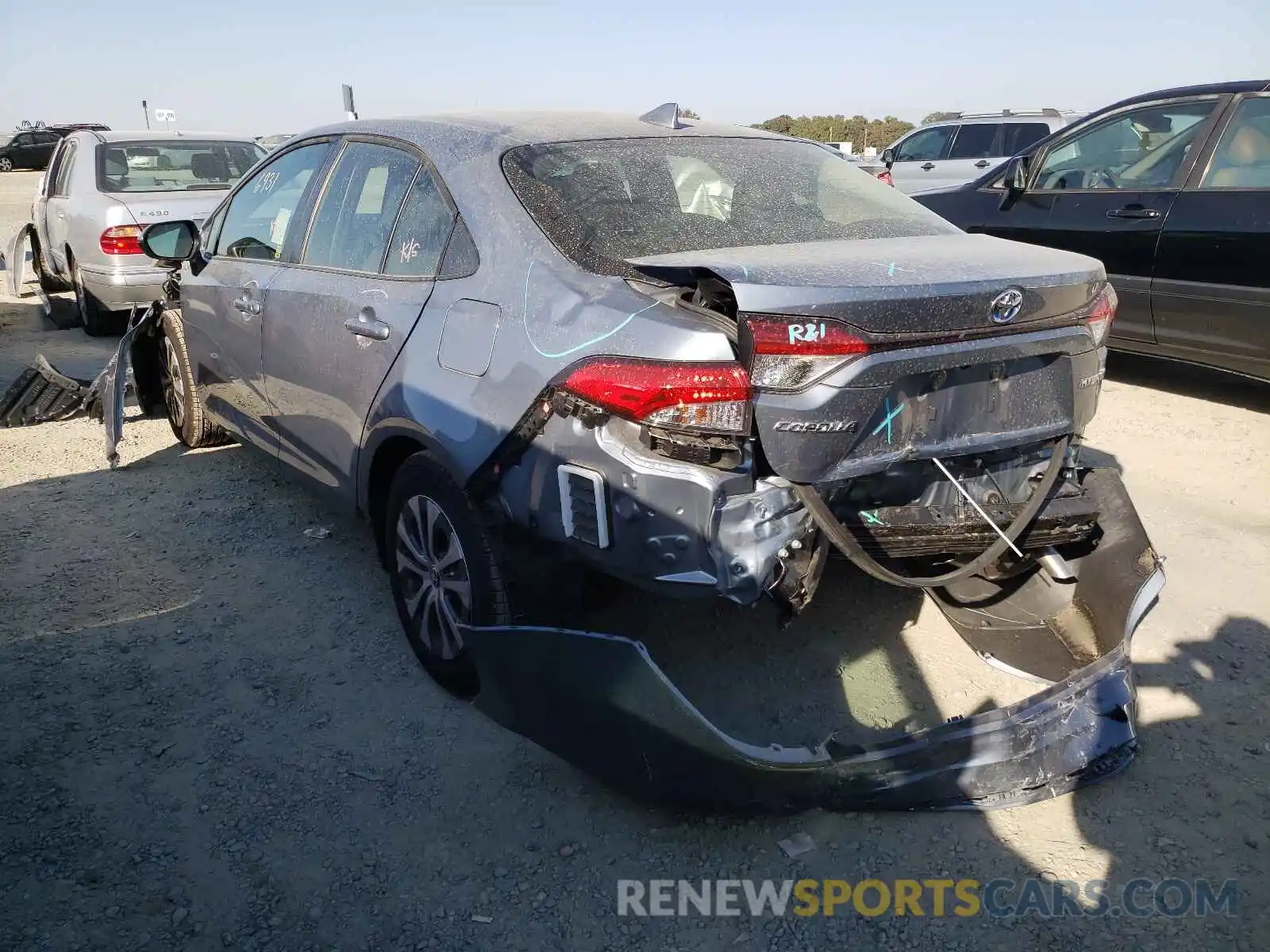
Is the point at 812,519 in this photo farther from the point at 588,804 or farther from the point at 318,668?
the point at 318,668

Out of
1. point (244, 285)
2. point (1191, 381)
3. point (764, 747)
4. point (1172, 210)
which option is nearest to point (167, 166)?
point (244, 285)

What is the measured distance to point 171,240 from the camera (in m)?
4.71

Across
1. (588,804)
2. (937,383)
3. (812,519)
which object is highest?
(937,383)

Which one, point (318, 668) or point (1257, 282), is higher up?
point (1257, 282)

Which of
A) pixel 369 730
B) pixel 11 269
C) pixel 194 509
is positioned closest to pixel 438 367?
pixel 369 730

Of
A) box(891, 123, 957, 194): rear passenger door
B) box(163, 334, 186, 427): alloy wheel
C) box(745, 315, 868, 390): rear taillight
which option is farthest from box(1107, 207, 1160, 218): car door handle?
box(891, 123, 957, 194): rear passenger door

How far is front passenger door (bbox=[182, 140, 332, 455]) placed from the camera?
3.96 meters

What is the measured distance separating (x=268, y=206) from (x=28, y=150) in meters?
33.9

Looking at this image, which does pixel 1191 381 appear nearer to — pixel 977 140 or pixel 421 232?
pixel 421 232

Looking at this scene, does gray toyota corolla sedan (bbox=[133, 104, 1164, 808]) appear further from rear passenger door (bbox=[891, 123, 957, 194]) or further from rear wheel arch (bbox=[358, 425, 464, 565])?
rear passenger door (bbox=[891, 123, 957, 194])

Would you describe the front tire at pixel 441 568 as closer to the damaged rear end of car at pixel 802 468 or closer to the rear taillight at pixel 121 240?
the damaged rear end of car at pixel 802 468

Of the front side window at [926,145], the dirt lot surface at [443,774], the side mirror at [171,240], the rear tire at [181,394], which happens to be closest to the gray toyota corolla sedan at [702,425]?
the dirt lot surface at [443,774]

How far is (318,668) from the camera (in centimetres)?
334

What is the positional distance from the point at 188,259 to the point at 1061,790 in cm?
441
